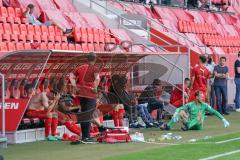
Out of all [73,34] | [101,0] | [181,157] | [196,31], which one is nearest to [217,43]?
[196,31]

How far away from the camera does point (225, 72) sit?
26.6 metres

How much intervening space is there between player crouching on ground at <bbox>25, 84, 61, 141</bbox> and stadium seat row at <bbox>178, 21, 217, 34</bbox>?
16.9m

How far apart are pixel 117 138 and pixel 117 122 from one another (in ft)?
10.1

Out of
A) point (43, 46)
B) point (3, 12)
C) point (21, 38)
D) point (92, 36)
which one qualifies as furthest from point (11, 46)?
point (92, 36)

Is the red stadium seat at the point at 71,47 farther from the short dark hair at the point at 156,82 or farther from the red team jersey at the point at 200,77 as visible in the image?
the red team jersey at the point at 200,77

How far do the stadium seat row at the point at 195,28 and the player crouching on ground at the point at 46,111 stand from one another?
A: 1690cm

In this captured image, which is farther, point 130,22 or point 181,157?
point 130,22

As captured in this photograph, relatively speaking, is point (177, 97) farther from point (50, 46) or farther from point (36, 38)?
point (36, 38)

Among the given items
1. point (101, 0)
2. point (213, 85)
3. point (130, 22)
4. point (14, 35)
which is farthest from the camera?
point (101, 0)

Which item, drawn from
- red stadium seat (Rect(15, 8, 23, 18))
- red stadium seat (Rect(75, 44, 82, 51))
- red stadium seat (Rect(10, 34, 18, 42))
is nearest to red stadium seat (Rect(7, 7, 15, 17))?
red stadium seat (Rect(15, 8, 23, 18))

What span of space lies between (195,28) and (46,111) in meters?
18.7

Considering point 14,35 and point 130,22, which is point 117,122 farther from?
point 130,22

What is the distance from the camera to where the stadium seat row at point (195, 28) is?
3541 cm

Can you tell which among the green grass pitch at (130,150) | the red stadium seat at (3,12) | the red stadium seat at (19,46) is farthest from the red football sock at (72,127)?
the red stadium seat at (3,12)
